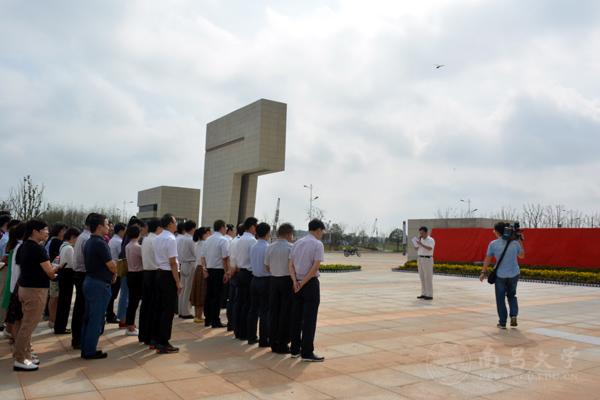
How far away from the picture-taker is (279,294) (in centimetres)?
543

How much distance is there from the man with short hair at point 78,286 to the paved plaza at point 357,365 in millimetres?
171

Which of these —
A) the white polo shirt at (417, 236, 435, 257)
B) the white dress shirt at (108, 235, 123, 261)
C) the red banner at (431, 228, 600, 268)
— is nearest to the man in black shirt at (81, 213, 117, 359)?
the white dress shirt at (108, 235, 123, 261)

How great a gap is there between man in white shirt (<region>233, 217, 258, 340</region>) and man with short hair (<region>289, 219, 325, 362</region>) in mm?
1088

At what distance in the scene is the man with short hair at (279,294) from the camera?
5270mm

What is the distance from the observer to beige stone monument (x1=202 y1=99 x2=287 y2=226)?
976 inches

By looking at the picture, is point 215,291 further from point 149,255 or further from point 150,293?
point 149,255

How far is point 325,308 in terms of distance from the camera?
8.65 m

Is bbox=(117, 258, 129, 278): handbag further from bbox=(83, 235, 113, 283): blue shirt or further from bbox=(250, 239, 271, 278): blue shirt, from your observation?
bbox=(250, 239, 271, 278): blue shirt

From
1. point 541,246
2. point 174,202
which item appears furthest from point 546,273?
point 174,202

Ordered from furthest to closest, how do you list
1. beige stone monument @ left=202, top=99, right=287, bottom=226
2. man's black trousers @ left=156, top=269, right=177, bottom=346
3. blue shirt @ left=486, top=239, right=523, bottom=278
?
beige stone monument @ left=202, top=99, right=287, bottom=226 → blue shirt @ left=486, top=239, right=523, bottom=278 → man's black trousers @ left=156, top=269, right=177, bottom=346

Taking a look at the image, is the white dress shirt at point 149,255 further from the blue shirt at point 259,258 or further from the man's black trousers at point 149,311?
the blue shirt at point 259,258

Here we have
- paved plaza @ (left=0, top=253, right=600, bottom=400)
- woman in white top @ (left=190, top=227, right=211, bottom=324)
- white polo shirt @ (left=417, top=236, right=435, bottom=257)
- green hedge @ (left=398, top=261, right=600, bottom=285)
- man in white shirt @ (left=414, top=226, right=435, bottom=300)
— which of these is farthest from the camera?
green hedge @ (left=398, top=261, right=600, bottom=285)

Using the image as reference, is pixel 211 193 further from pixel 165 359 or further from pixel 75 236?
pixel 165 359

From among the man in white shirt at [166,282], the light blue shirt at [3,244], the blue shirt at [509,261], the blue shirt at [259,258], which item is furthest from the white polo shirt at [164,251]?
the blue shirt at [509,261]
